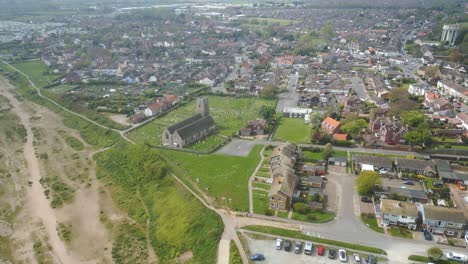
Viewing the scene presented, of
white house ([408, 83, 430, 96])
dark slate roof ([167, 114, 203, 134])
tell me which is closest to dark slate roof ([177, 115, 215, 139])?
dark slate roof ([167, 114, 203, 134])

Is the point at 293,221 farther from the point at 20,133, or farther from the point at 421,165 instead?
the point at 20,133

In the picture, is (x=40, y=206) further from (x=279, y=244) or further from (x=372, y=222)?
(x=372, y=222)

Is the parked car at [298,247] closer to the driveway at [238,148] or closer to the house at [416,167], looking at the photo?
the house at [416,167]

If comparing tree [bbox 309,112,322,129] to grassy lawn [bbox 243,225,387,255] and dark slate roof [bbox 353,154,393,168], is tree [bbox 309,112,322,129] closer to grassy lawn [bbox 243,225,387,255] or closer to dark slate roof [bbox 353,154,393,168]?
dark slate roof [bbox 353,154,393,168]

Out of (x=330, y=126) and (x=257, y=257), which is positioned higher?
(x=330, y=126)

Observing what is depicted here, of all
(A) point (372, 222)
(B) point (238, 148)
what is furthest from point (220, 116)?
(A) point (372, 222)

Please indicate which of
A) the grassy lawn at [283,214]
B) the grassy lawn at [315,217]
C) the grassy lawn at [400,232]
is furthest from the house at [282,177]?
the grassy lawn at [400,232]
